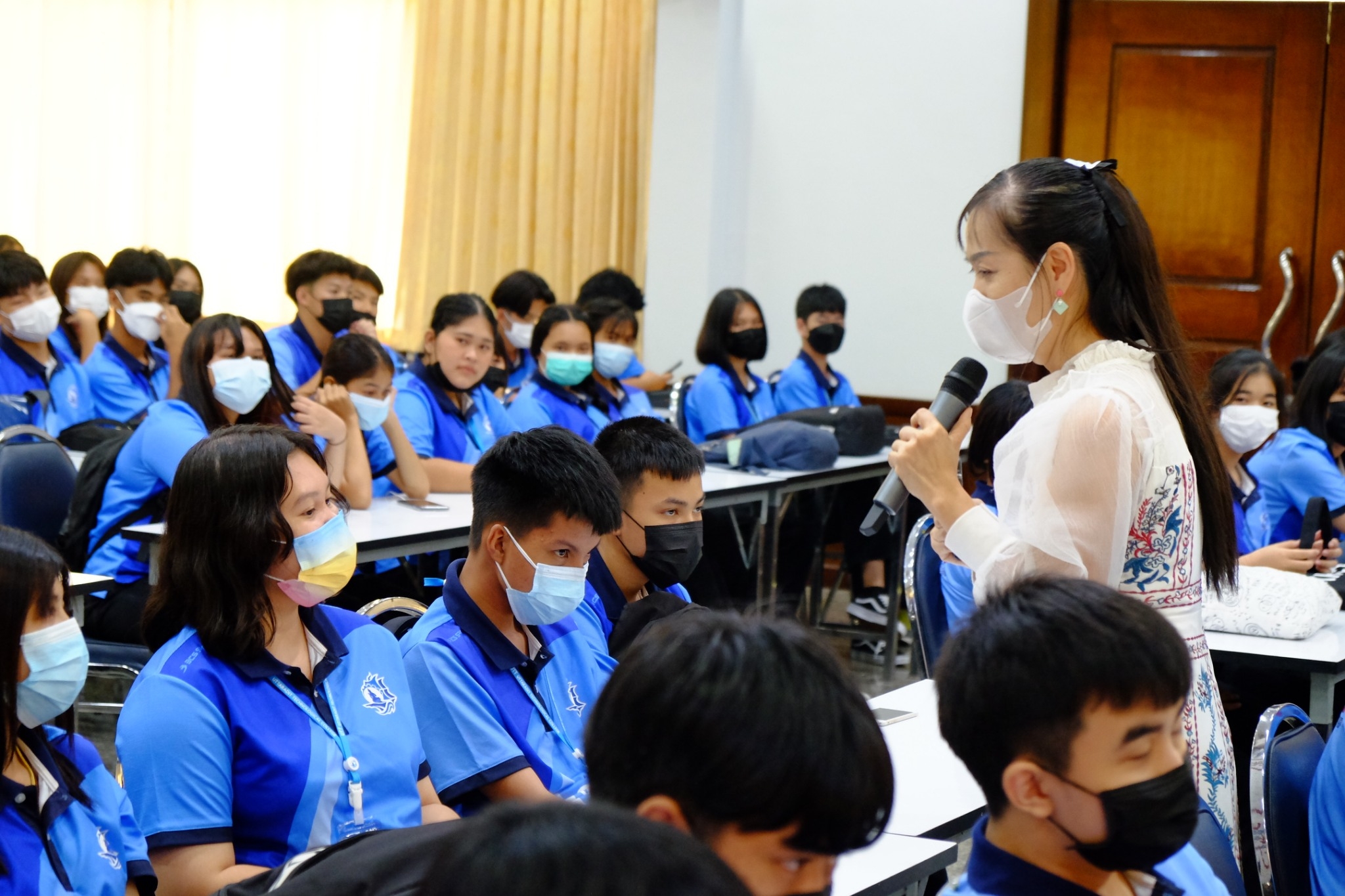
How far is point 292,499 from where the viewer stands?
1753 mm

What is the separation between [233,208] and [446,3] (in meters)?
1.70

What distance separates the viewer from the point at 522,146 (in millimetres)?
6988

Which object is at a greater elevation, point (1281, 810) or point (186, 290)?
point (186, 290)

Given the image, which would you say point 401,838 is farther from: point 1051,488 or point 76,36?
point 76,36

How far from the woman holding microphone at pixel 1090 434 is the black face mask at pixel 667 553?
799 millimetres

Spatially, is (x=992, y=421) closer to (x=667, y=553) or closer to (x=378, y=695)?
(x=667, y=553)

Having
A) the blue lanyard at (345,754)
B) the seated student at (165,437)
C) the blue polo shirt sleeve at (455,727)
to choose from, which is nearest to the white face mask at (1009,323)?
the blue polo shirt sleeve at (455,727)

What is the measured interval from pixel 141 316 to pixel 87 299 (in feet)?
1.38

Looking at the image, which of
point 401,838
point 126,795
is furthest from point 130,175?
point 401,838

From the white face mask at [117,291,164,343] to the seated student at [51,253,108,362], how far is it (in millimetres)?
254

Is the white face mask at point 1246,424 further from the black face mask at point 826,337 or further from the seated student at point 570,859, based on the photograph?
the seated student at point 570,859

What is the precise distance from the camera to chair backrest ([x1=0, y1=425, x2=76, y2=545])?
10.9 feet

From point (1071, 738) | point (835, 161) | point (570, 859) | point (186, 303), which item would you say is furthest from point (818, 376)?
point (570, 859)

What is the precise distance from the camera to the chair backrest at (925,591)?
107 inches
